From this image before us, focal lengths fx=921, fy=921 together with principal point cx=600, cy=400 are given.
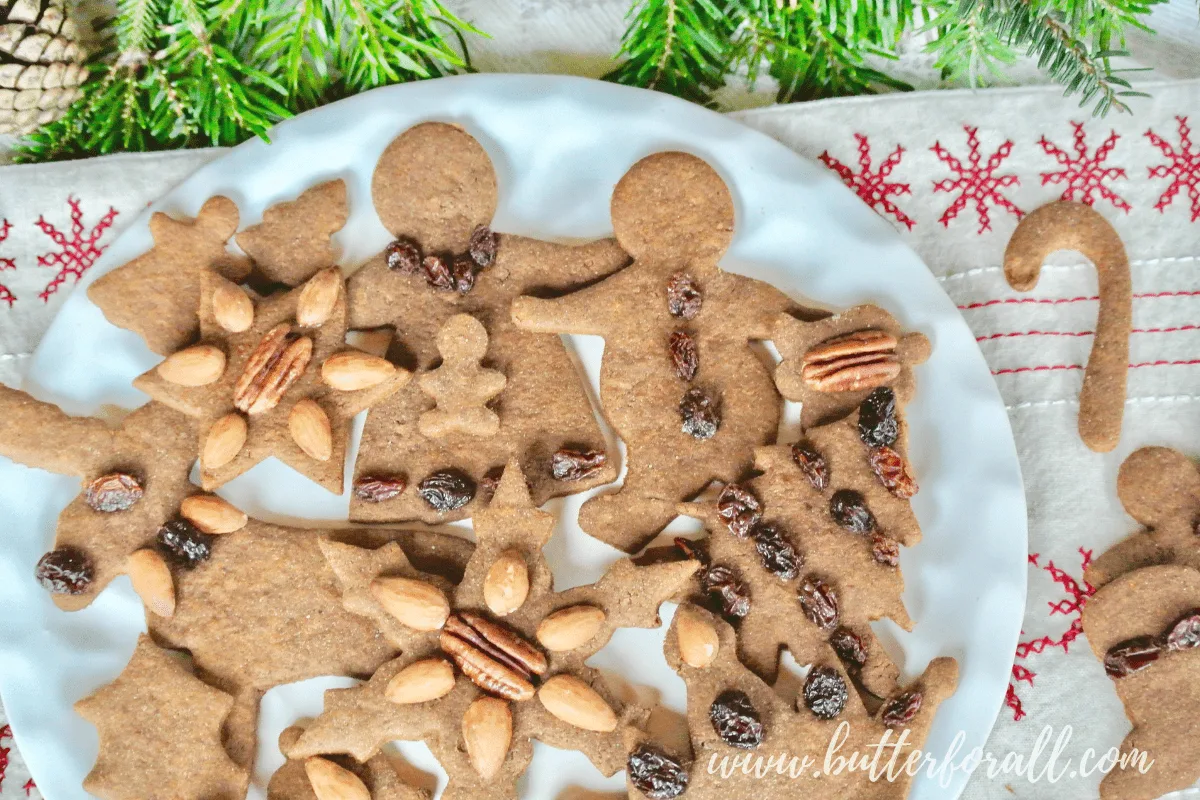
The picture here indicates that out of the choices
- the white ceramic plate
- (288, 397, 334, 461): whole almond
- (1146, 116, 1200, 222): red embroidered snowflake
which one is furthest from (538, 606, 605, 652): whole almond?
(1146, 116, 1200, 222): red embroidered snowflake

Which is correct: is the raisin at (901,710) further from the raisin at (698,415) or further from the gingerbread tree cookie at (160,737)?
the gingerbread tree cookie at (160,737)

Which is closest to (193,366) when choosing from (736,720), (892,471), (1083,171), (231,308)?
(231,308)

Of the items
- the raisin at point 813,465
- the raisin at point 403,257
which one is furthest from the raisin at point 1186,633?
the raisin at point 403,257

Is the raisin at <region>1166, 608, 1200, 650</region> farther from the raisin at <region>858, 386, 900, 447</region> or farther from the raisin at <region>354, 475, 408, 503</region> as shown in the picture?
the raisin at <region>354, 475, 408, 503</region>

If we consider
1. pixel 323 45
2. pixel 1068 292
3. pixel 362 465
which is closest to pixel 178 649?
pixel 362 465

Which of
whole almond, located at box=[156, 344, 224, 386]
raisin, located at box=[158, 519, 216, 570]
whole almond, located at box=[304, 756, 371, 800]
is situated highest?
whole almond, located at box=[156, 344, 224, 386]

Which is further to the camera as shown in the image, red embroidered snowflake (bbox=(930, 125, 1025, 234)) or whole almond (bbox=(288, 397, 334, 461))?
red embroidered snowflake (bbox=(930, 125, 1025, 234))
